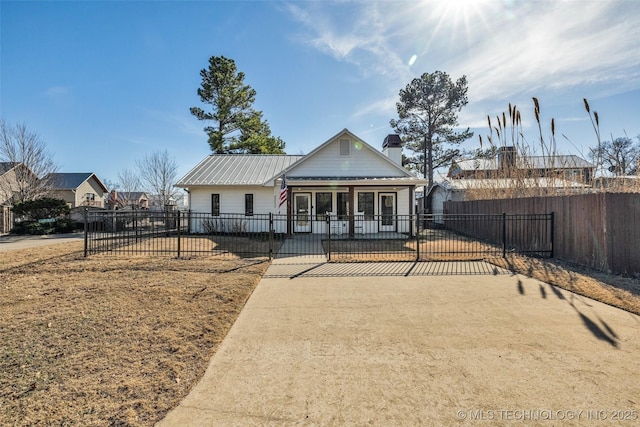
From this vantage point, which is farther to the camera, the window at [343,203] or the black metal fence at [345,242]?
the window at [343,203]

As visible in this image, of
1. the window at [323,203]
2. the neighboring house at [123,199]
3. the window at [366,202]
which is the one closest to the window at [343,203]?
the window at [323,203]

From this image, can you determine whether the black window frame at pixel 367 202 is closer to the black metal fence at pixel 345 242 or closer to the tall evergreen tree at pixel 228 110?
the black metal fence at pixel 345 242

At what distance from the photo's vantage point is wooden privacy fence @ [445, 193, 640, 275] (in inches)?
274

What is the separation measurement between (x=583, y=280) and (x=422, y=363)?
5.67m

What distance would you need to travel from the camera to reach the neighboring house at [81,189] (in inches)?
1388

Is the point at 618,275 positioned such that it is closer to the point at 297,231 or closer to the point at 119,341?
the point at 119,341

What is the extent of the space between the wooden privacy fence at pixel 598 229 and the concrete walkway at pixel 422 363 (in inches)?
115

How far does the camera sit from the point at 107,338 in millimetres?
3809

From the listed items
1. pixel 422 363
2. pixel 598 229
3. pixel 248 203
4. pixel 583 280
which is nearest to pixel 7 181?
pixel 248 203

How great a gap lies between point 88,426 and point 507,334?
15.1 ft

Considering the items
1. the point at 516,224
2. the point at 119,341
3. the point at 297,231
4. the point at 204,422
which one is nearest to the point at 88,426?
the point at 204,422

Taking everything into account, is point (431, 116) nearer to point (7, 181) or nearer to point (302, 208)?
point (302, 208)

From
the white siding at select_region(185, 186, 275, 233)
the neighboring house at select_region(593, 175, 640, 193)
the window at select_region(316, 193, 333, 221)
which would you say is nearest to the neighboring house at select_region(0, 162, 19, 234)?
the white siding at select_region(185, 186, 275, 233)

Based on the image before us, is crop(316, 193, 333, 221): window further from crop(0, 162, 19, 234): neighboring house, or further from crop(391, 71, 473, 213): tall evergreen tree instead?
crop(0, 162, 19, 234): neighboring house
